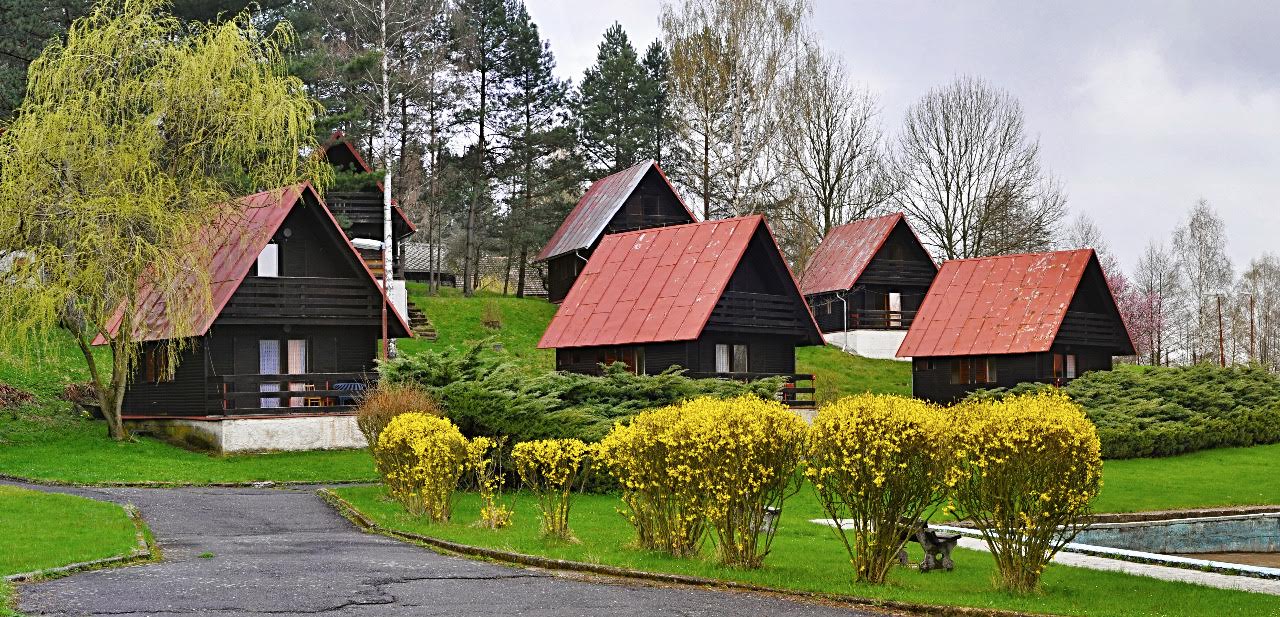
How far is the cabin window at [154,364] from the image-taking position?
37.7 metres

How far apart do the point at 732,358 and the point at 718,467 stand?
2674cm

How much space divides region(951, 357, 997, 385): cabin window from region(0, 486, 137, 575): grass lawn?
1287 inches

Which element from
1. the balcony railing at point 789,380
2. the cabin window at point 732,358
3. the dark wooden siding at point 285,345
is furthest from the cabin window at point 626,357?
the dark wooden siding at point 285,345

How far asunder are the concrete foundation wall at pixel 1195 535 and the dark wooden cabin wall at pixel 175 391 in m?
23.5

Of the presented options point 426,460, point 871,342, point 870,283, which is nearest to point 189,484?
point 426,460

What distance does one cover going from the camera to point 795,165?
63.9 meters

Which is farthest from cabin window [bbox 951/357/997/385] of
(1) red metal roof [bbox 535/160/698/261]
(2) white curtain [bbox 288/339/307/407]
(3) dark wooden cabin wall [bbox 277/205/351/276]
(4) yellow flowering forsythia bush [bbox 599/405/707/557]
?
(4) yellow flowering forsythia bush [bbox 599/405/707/557]

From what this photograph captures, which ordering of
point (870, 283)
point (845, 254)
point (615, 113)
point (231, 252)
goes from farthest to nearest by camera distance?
point (615, 113) < point (845, 254) < point (870, 283) < point (231, 252)

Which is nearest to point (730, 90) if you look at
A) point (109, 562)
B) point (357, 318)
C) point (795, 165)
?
point (795, 165)

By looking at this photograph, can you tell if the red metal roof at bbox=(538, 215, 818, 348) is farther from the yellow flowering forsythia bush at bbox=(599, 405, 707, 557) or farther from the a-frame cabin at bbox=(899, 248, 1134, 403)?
the yellow flowering forsythia bush at bbox=(599, 405, 707, 557)

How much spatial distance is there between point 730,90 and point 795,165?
249 inches

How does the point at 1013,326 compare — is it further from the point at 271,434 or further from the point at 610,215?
the point at 271,434

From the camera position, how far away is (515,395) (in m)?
26.3

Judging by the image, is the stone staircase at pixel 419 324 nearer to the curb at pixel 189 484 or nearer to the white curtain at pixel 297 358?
the white curtain at pixel 297 358
